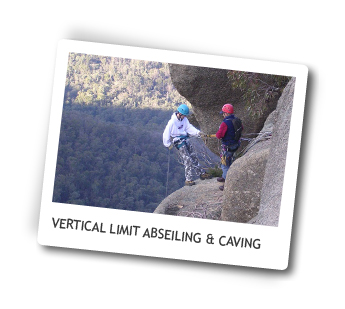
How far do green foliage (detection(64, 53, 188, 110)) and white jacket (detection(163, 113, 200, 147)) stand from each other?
1.06ft

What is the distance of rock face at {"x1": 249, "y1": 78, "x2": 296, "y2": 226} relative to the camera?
5.58 m

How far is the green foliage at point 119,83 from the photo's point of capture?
Result: 5.86 m

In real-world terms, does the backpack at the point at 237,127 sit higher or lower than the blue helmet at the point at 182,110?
lower

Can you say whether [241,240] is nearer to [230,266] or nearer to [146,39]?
[230,266]

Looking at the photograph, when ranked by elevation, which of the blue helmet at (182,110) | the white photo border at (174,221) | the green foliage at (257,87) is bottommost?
the white photo border at (174,221)

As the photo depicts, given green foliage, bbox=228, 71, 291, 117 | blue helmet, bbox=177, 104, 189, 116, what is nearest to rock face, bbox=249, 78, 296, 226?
green foliage, bbox=228, 71, 291, 117

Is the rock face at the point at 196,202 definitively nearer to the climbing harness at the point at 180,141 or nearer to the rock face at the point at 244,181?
the rock face at the point at 244,181

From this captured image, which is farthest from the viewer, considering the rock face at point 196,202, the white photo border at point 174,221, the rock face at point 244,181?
the rock face at point 196,202

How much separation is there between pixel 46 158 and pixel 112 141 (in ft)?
5.57

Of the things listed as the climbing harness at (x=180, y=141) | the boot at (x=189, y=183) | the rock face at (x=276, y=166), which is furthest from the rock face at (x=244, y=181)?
the climbing harness at (x=180, y=141)

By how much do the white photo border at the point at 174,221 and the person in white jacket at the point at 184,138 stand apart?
173cm

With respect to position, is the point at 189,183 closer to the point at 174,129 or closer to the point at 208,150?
the point at 208,150

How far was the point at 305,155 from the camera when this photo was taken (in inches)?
212

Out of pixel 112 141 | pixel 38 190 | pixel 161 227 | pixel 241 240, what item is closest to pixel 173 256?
pixel 161 227
